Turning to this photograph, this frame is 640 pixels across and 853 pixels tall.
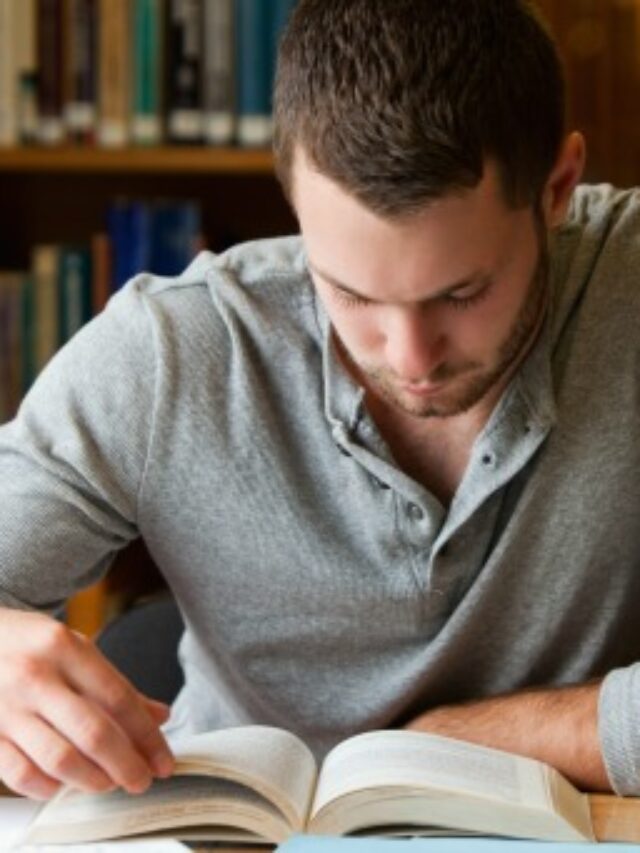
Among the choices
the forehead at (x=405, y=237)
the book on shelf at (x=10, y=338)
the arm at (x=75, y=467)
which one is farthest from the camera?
the book on shelf at (x=10, y=338)

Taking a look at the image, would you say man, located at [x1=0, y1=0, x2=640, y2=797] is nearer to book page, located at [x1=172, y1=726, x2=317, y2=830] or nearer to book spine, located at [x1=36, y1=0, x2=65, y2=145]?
book page, located at [x1=172, y1=726, x2=317, y2=830]

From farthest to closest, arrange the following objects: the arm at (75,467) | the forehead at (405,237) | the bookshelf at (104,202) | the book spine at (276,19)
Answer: the bookshelf at (104,202) < the book spine at (276,19) < the arm at (75,467) < the forehead at (405,237)

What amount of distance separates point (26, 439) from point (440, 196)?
0.37 meters

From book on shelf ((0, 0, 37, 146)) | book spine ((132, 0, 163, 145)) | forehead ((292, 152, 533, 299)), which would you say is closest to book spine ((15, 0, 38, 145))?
book on shelf ((0, 0, 37, 146))

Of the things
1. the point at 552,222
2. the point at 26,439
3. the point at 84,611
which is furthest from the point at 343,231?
the point at 84,611

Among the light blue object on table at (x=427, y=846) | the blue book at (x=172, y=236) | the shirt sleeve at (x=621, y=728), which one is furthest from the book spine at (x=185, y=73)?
the light blue object on table at (x=427, y=846)

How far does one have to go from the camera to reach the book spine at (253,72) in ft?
6.64

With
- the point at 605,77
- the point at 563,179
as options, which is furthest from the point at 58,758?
the point at 605,77

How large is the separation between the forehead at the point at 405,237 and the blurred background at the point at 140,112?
0.97 metres

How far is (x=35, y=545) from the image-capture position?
46.7 inches

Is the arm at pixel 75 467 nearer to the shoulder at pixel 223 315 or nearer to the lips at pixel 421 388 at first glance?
the shoulder at pixel 223 315

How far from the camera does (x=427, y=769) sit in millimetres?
989

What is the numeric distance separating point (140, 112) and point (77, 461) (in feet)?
3.18

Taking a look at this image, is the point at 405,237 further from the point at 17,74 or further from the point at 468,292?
the point at 17,74
